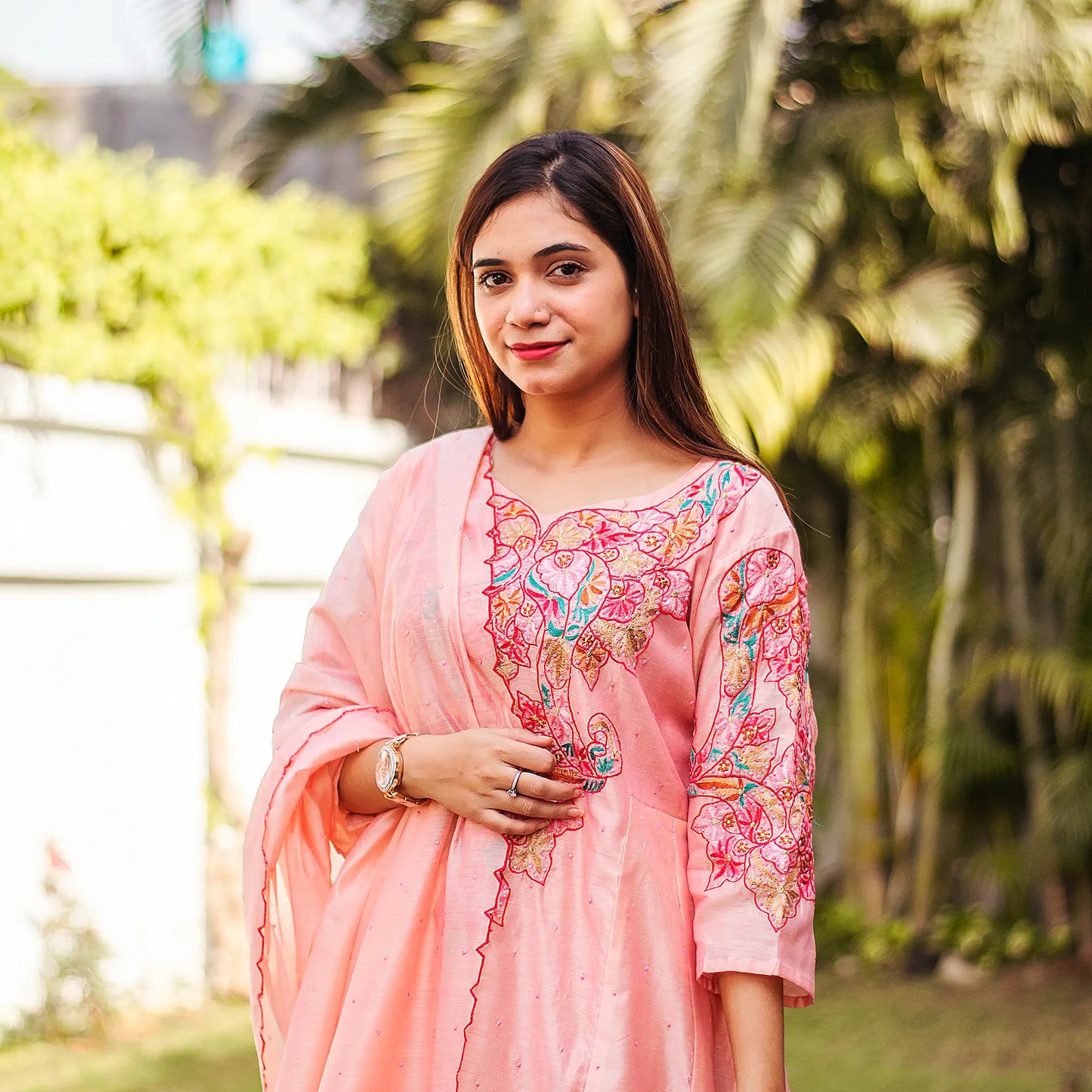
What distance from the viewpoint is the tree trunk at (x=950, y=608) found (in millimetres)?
5848

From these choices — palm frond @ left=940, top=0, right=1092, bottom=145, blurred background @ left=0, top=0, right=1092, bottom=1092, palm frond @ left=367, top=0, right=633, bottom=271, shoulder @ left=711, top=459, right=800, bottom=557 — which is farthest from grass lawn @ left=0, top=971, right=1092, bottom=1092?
shoulder @ left=711, top=459, right=800, bottom=557

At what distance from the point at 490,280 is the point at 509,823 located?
0.61m

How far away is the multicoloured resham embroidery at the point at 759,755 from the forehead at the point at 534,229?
1.32 ft

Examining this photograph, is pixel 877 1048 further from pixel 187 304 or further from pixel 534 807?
pixel 534 807

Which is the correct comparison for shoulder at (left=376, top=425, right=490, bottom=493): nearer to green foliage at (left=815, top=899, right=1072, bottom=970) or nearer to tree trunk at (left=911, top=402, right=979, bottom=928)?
tree trunk at (left=911, top=402, right=979, bottom=928)

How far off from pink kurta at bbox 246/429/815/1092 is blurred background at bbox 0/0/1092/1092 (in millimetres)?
2608

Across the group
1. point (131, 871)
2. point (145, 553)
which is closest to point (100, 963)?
Result: point (131, 871)

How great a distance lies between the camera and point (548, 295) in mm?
1616

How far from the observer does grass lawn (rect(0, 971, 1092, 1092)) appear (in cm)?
445

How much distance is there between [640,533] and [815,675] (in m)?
5.25

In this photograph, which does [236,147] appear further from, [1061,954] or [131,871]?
[1061,954]

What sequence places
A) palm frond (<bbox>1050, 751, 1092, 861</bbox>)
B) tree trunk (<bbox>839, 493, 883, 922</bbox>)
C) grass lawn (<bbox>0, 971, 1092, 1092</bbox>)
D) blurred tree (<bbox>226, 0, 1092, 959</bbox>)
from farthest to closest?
tree trunk (<bbox>839, 493, 883, 922</bbox>)
palm frond (<bbox>1050, 751, 1092, 861</bbox>)
blurred tree (<bbox>226, 0, 1092, 959</bbox>)
grass lawn (<bbox>0, 971, 1092, 1092</bbox>)

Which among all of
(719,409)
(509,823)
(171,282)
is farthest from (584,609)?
(171,282)

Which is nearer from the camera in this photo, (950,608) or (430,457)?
(430,457)
